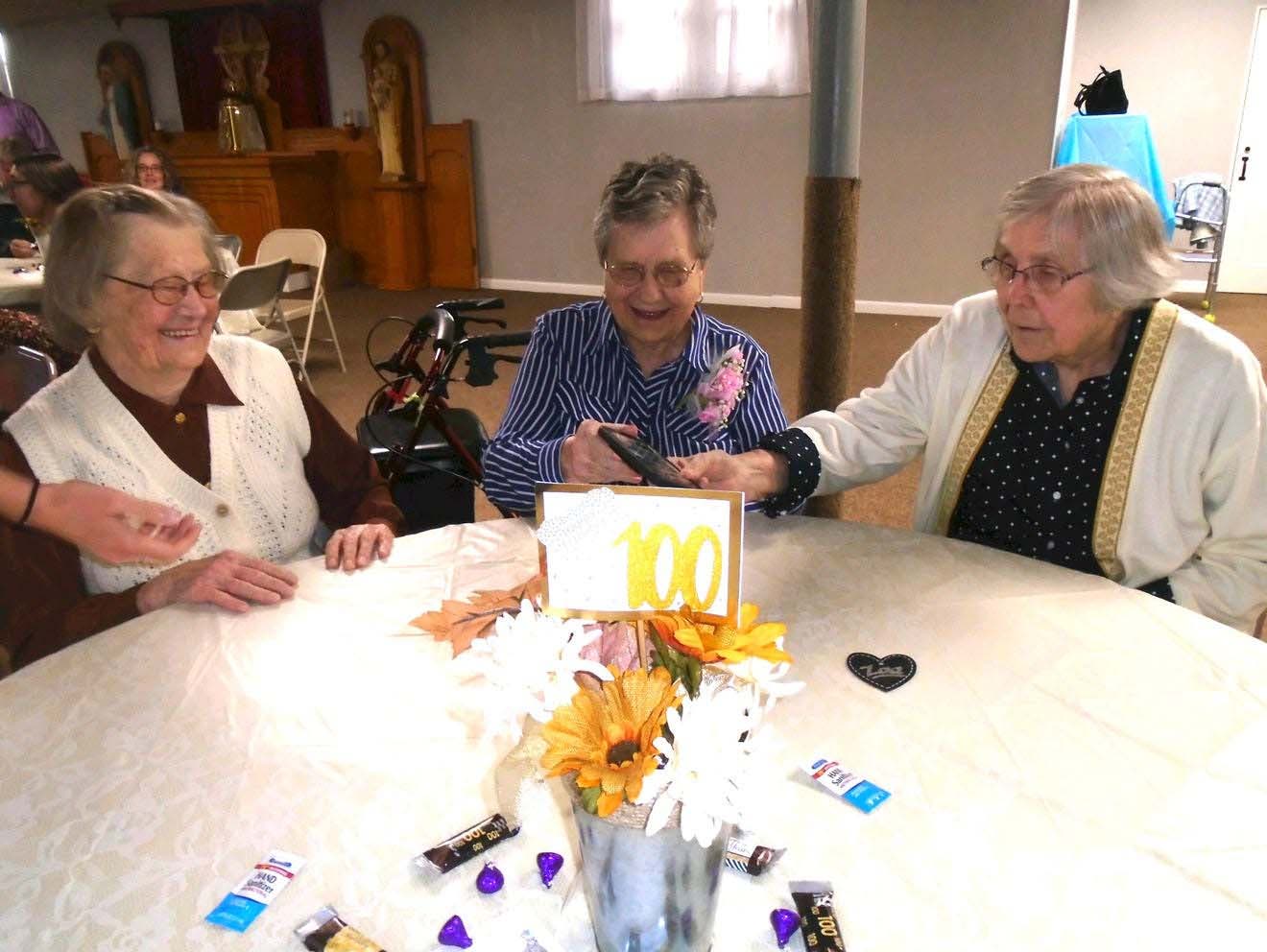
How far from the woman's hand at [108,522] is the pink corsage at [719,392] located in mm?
926

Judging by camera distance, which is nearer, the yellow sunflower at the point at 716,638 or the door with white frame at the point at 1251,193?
the yellow sunflower at the point at 716,638

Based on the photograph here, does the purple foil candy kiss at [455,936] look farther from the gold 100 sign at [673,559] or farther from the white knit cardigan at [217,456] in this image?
the white knit cardigan at [217,456]

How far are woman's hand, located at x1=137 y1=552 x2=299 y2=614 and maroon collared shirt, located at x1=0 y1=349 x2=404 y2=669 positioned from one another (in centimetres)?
Result: 5

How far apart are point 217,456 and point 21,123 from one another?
8366 millimetres

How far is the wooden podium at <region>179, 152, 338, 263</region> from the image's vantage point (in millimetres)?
7781

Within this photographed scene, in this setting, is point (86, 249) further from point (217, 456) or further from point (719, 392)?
point (719, 392)

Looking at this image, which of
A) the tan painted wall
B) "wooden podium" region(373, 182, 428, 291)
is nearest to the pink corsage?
the tan painted wall

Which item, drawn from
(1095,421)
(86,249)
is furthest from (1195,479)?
(86,249)

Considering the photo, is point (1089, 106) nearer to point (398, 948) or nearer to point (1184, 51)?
point (1184, 51)

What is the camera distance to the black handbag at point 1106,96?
5.96m

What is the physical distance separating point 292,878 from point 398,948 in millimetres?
133

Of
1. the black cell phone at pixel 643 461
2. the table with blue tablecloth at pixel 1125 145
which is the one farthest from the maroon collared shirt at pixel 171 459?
the table with blue tablecloth at pixel 1125 145

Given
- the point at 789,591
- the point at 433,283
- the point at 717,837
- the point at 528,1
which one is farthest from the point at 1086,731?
the point at 433,283

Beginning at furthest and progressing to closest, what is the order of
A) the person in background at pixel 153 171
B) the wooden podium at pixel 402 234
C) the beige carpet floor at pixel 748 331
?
the wooden podium at pixel 402 234 → the person in background at pixel 153 171 → the beige carpet floor at pixel 748 331
